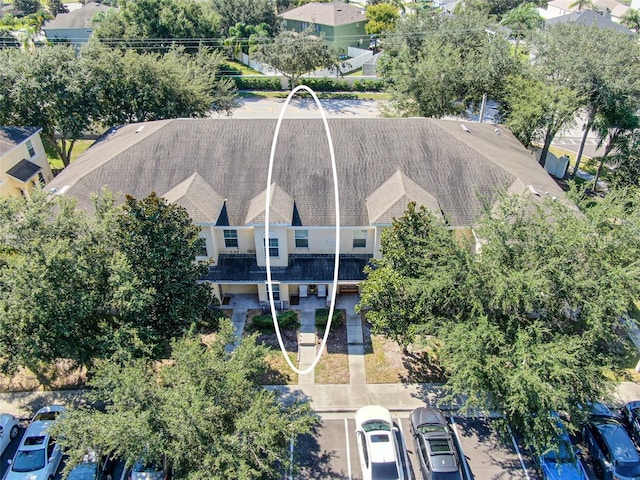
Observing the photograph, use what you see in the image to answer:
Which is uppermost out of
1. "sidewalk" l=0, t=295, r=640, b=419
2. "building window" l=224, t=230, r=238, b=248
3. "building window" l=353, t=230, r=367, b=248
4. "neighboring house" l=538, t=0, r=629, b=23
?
"neighboring house" l=538, t=0, r=629, b=23

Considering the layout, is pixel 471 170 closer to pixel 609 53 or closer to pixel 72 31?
pixel 609 53

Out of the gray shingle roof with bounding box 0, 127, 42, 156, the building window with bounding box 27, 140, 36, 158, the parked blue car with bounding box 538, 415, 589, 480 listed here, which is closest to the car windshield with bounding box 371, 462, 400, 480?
the parked blue car with bounding box 538, 415, 589, 480

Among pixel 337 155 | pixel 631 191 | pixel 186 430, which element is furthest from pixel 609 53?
pixel 186 430

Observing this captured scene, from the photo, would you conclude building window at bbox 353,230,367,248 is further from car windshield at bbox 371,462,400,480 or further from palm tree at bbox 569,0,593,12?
palm tree at bbox 569,0,593,12

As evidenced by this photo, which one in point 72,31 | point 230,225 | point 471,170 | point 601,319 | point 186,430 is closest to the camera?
point 186,430

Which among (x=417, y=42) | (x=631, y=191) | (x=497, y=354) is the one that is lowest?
(x=497, y=354)
